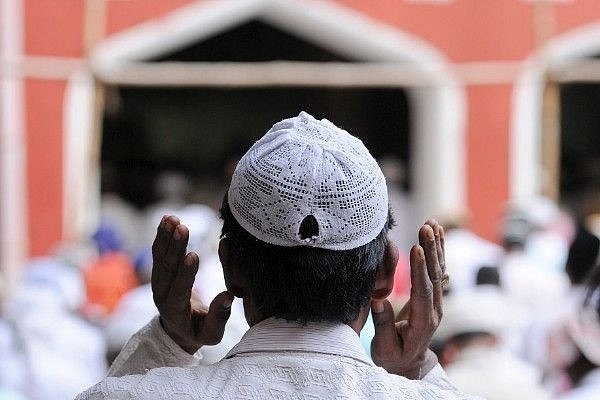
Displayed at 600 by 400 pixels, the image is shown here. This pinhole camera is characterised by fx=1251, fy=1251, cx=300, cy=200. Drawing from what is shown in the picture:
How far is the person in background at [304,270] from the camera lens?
1.38 m

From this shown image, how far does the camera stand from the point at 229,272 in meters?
1.47

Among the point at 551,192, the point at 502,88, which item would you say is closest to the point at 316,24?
the point at 502,88

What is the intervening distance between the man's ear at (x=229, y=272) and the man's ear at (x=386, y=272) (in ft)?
0.52

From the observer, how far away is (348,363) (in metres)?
1.40

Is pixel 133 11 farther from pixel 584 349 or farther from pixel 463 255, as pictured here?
pixel 584 349

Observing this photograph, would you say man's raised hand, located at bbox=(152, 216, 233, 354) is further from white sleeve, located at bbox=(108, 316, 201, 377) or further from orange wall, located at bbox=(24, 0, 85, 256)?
orange wall, located at bbox=(24, 0, 85, 256)

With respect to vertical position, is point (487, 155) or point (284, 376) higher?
point (284, 376)

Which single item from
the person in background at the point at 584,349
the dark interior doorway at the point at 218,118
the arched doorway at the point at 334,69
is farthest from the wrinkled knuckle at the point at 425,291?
the dark interior doorway at the point at 218,118

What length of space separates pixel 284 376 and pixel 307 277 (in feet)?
0.37

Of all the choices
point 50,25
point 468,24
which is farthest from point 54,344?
point 468,24

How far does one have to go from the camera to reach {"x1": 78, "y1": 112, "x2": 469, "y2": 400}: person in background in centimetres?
138

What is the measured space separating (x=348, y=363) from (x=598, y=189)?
10.2 metres

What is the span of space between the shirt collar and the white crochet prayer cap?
0.10m

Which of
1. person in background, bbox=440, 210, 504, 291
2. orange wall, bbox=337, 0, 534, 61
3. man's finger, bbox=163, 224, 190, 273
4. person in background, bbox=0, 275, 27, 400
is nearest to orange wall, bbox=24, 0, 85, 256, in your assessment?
orange wall, bbox=337, 0, 534, 61
